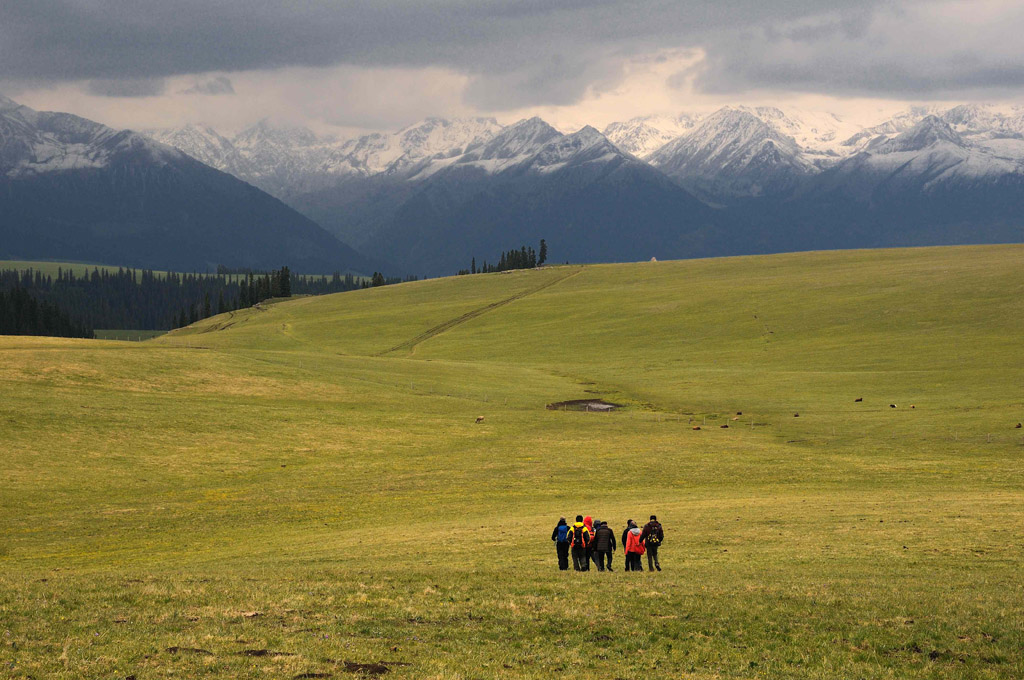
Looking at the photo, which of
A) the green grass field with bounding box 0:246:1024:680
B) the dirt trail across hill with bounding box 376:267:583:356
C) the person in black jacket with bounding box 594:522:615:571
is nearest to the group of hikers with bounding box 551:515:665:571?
the person in black jacket with bounding box 594:522:615:571

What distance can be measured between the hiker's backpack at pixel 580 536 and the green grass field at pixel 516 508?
4.93 ft

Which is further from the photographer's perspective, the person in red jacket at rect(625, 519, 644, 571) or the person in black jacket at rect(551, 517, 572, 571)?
the person in red jacket at rect(625, 519, 644, 571)

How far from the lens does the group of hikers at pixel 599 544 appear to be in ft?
107

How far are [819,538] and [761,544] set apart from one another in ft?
8.61

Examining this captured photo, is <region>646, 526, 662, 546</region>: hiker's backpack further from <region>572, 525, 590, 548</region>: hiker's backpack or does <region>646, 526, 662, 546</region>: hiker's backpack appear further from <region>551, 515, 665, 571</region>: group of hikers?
<region>572, 525, 590, 548</region>: hiker's backpack

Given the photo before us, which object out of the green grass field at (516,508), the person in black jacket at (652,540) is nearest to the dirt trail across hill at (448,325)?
the green grass field at (516,508)

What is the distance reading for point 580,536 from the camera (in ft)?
107

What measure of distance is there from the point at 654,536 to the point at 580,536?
8.59 ft

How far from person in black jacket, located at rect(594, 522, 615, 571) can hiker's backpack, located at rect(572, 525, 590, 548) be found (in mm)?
466

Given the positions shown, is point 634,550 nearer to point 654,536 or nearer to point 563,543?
point 654,536

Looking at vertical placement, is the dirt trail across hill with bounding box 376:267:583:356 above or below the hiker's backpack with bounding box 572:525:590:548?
above

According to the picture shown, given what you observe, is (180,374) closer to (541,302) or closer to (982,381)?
(982,381)

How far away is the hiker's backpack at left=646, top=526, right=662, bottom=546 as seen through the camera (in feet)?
106

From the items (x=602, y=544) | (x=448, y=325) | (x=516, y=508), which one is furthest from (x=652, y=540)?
(x=448, y=325)
